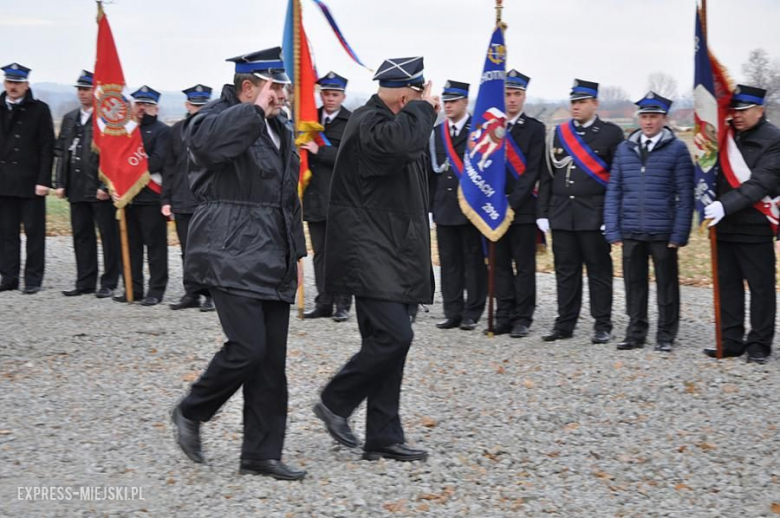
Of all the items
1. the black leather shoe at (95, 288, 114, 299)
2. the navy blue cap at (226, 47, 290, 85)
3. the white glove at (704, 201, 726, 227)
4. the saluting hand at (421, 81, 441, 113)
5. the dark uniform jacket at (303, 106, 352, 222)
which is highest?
the navy blue cap at (226, 47, 290, 85)

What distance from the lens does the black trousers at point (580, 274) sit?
1009 cm

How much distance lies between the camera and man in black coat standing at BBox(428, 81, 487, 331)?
10.7 meters

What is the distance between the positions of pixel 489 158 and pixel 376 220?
4.37 metres

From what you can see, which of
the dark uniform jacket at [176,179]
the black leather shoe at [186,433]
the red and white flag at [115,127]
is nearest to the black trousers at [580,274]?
the dark uniform jacket at [176,179]

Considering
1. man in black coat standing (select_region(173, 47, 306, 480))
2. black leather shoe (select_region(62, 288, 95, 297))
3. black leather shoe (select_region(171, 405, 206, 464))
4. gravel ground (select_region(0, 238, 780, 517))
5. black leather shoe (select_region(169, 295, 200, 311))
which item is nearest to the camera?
man in black coat standing (select_region(173, 47, 306, 480))

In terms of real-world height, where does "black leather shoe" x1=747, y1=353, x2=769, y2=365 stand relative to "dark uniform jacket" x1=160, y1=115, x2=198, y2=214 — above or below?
below

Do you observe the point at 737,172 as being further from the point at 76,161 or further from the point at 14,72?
the point at 14,72

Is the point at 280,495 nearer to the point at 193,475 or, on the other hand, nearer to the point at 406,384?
the point at 193,475

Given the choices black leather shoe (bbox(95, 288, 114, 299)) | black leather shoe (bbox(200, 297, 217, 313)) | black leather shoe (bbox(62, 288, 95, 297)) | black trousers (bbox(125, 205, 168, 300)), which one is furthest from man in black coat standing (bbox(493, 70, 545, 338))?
black leather shoe (bbox(62, 288, 95, 297))

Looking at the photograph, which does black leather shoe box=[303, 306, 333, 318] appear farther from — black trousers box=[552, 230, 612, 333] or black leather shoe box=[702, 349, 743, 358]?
black leather shoe box=[702, 349, 743, 358]

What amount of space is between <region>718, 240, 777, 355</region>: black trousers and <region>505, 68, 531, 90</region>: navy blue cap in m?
2.46

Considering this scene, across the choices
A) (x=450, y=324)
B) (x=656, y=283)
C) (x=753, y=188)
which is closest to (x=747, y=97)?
(x=753, y=188)

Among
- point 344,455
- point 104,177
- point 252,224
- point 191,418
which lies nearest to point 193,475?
point 191,418

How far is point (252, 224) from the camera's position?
5578 millimetres
